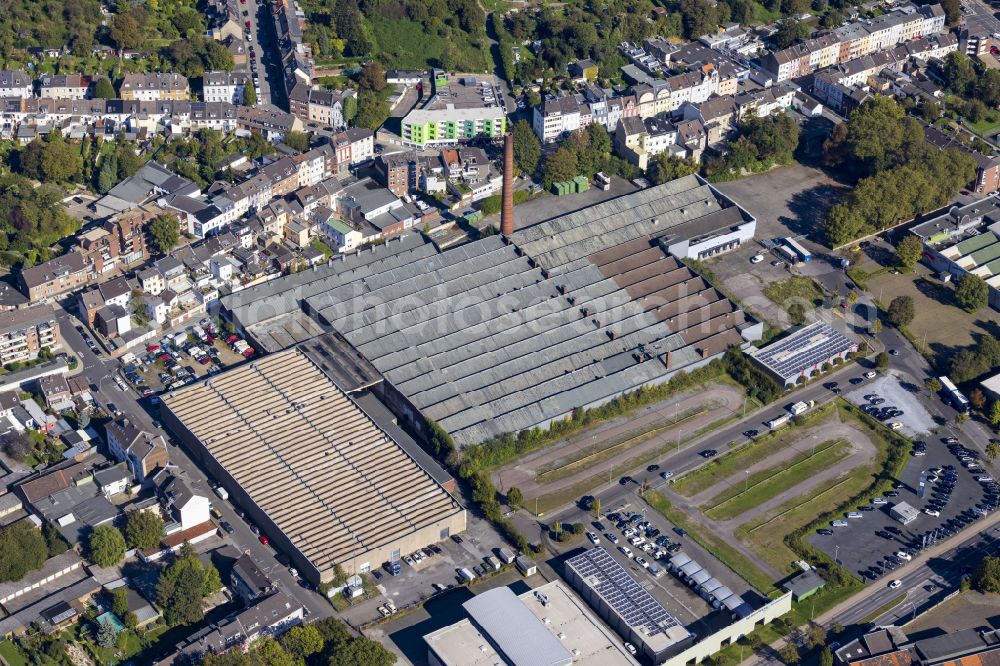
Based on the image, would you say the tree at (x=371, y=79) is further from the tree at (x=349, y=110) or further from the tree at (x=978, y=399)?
the tree at (x=978, y=399)

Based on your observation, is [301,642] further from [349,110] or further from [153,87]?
[153,87]

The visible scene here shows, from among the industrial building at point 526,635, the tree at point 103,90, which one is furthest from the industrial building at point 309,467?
the tree at point 103,90

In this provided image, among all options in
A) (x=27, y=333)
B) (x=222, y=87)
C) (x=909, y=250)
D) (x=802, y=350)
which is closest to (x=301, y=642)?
(x=27, y=333)

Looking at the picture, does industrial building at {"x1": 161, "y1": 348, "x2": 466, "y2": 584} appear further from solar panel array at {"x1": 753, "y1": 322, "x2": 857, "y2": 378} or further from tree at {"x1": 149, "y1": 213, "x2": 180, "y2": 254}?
solar panel array at {"x1": 753, "y1": 322, "x2": 857, "y2": 378}

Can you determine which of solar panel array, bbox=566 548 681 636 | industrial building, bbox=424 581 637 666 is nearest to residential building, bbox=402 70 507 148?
solar panel array, bbox=566 548 681 636

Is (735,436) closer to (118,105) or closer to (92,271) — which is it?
(92,271)
